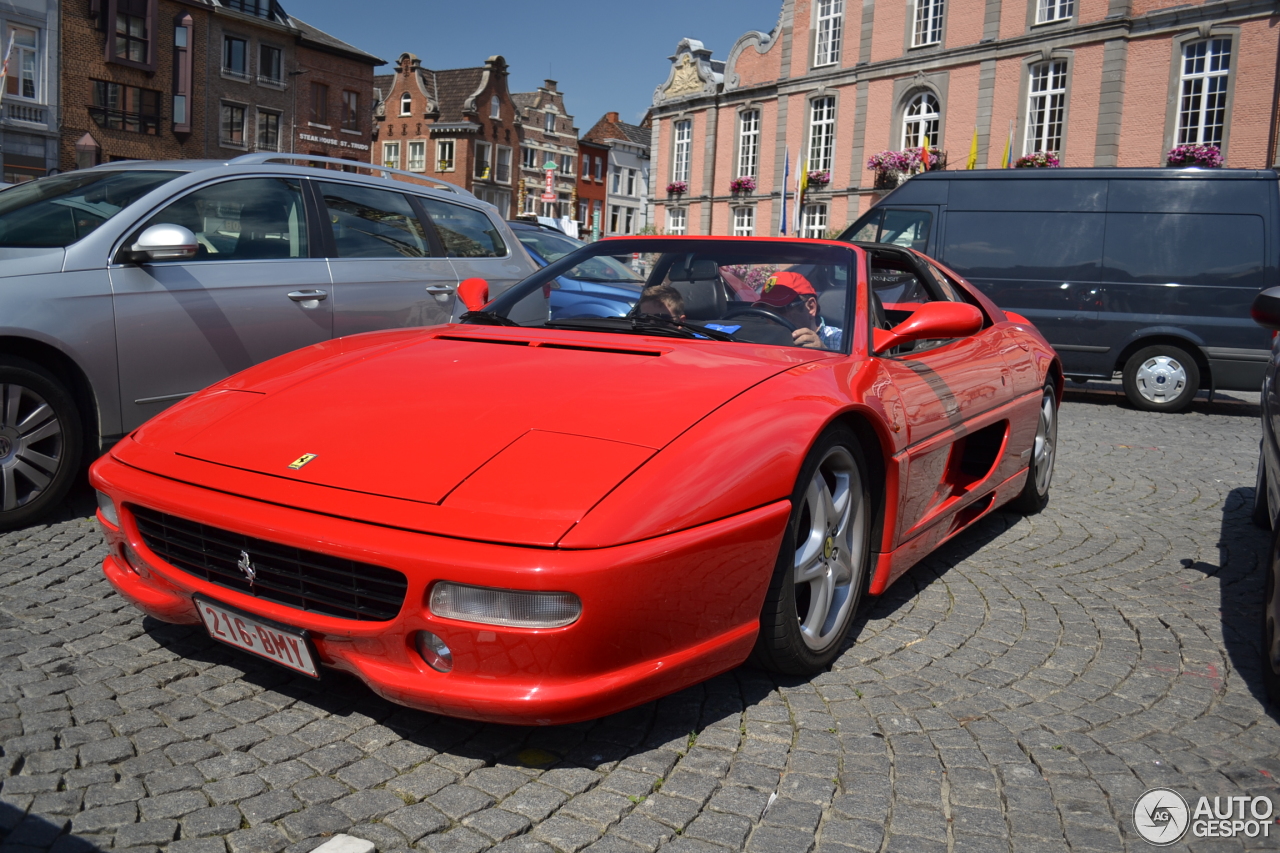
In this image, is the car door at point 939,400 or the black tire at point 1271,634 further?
the car door at point 939,400

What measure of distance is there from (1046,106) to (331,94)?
31.4m

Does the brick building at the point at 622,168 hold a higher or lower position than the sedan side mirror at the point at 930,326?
higher

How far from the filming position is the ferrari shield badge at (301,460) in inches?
98.3

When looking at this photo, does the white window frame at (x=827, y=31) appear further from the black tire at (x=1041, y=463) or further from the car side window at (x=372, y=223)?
the black tire at (x=1041, y=463)

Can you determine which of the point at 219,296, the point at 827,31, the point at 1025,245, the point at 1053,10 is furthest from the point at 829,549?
the point at 827,31

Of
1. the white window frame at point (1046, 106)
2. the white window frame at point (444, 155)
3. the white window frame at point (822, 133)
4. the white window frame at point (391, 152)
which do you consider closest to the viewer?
the white window frame at point (1046, 106)

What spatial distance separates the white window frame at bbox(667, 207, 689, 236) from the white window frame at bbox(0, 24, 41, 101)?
23045mm

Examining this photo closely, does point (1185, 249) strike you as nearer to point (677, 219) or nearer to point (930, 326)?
point (930, 326)

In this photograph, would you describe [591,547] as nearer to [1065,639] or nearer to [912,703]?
[912,703]

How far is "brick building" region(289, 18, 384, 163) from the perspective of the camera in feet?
144

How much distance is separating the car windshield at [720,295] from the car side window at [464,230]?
7.27ft

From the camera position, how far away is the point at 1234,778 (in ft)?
8.18

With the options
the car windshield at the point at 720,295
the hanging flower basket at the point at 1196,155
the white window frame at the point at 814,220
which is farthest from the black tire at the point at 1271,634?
the white window frame at the point at 814,220

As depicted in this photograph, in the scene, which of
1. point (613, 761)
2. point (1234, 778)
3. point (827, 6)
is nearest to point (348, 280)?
point (613, 761)
